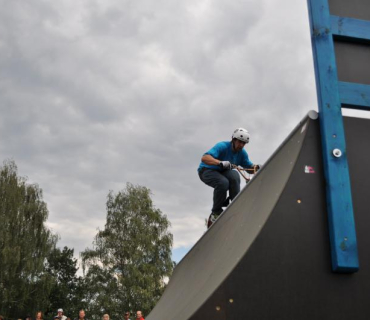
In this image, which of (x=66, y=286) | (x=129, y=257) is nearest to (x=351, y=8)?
(x=129, y=257)

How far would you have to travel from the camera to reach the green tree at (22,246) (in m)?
27.3

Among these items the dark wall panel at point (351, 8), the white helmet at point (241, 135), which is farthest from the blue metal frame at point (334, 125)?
the white helmet at point (241, 135)

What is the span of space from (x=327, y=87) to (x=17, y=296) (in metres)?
29.7

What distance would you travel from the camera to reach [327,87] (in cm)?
279

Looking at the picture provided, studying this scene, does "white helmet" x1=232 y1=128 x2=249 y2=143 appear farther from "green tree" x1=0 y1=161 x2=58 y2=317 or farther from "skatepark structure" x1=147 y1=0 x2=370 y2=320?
"green tree" x1=0 y1=161 x2=58 y2=317

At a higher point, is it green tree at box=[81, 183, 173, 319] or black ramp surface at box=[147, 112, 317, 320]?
green tree at box=[81, 183, 173, 319]

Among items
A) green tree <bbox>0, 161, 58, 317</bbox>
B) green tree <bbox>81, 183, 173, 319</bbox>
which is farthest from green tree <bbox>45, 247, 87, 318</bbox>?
green tree <bbox>0, 161, 58, 317</bbox>

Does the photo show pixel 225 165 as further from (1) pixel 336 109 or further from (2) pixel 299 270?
(2) pixel 299 270

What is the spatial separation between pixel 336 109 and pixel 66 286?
6065 centimetres

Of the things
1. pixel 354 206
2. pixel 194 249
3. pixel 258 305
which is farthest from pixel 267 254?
pixel 194 249

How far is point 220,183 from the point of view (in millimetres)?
5777

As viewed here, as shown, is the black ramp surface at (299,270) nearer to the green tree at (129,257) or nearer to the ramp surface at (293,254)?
the ramp surface at (293,254)

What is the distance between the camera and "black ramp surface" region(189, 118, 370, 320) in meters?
2.25

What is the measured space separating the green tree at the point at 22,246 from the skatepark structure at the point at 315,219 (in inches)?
1079
